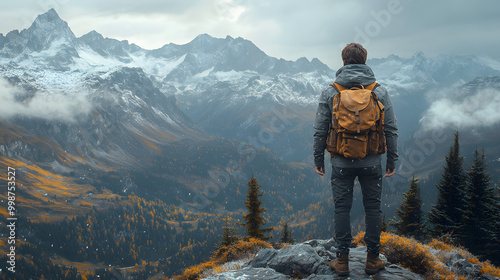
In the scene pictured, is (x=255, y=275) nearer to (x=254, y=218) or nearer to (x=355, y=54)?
(x=355, y=54)

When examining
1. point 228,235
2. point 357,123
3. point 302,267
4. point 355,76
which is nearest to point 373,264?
point 302,267

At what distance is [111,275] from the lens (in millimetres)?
184125

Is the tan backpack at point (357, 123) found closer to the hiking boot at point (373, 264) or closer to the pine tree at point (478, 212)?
the hiking boot at point (373, 264)

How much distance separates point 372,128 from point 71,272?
208828 millimetres

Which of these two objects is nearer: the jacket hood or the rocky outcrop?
the jacket hood

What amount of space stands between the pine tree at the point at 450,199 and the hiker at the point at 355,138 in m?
17.1

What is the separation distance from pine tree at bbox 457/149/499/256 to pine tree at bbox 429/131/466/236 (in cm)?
66

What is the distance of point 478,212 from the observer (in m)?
21.3

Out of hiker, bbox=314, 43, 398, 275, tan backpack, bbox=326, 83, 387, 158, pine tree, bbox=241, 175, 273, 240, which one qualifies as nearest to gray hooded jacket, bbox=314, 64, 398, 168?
hiker, bbox=314, 43, 398, 275

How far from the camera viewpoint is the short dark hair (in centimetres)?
826

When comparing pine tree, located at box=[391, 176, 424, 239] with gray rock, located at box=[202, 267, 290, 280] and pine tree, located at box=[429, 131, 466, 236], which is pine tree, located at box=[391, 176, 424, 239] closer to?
pine tree, located at box=[429, 131, 466, 236]

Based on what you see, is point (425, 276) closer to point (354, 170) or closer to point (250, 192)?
point (354, 170)

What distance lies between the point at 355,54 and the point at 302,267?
7212 millimetres

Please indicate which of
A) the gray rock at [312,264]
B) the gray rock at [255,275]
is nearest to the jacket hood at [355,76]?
the gray rock at [312,264]
